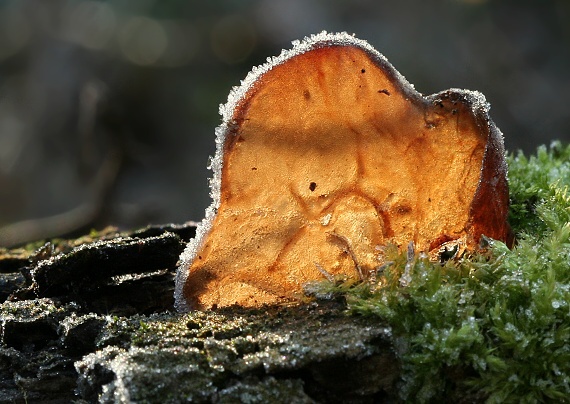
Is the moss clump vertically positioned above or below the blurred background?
below

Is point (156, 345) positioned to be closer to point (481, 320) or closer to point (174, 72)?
point (481, 320)

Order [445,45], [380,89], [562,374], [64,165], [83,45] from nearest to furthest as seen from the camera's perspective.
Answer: [562,374], [380,89], [445,45], [64,165], [83,45]

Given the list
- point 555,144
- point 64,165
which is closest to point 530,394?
point 555,144

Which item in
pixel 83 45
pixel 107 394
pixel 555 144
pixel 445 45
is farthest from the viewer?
pixel 83 45

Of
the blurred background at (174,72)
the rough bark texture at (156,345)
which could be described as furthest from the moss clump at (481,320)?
the blurred background at (174,72)

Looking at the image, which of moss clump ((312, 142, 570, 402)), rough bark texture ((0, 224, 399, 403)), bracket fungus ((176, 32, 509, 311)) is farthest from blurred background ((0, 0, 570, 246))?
moss clump ((312, 142, 570, 402))

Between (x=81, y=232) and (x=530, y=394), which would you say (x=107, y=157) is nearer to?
(x=81, y=232)

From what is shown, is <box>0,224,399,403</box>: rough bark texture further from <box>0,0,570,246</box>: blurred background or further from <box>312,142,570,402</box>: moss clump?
<box>0,0,570,246</box>: blurred background
